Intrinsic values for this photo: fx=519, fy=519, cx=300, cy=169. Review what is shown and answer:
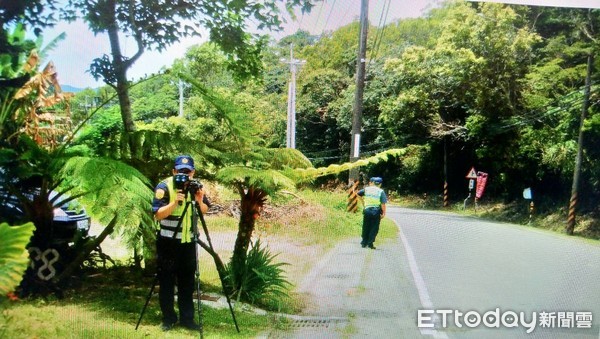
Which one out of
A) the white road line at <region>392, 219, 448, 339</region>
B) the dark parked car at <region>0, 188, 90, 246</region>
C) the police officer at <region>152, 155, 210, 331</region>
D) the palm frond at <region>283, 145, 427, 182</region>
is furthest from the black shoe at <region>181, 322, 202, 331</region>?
the white road line at <region>392, 219, 448, 339</region>

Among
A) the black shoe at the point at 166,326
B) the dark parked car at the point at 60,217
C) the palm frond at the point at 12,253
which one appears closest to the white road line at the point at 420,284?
the black shoe at the point at 166,326

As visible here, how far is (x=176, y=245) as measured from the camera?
1.83 meters

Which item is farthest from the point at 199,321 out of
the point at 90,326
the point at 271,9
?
the point at 271,9

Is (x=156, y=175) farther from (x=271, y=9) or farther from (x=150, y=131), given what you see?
(x=271, y=9)

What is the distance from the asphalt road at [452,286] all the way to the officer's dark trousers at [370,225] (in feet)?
0.12

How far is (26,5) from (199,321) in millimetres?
1230

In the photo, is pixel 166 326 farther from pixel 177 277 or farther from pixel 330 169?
pixel 330 169

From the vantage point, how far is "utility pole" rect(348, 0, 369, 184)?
1996 millimetres

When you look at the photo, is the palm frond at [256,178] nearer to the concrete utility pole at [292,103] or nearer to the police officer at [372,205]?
the concrete utility pole at [292,103]

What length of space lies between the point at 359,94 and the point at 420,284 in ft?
2.68

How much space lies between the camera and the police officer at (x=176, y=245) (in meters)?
1.76

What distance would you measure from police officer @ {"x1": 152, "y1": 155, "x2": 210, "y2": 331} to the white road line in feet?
2.69
